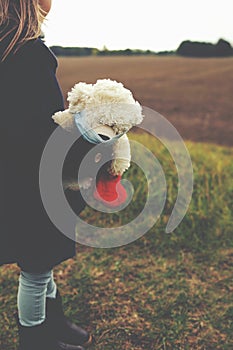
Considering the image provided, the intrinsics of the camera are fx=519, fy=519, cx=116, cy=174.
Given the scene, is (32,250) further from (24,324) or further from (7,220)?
(24,324)

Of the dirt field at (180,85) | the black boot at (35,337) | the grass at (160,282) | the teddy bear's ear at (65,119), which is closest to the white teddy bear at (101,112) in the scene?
the teddy bear's ear at (65,119)

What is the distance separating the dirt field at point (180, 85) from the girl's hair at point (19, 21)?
6.20 m

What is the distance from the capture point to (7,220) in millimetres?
1642

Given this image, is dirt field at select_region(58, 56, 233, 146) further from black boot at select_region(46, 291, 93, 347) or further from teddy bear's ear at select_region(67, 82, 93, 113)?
teddy bear's ear at select_region(67, 82, 93, 113)

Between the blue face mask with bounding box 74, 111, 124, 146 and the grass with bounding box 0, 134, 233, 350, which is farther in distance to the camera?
the grass with bounding box 0, 134, 233, 350

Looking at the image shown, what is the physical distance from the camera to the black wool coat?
59.5 inches

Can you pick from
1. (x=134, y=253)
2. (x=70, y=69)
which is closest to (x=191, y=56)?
(x=70, y=69)

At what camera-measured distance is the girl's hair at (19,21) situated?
151 cm

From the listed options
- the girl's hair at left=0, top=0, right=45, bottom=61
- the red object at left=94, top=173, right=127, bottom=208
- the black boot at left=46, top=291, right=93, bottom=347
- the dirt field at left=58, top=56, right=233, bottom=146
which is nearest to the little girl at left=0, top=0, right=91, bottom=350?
the girl's hair at left=0, top=0, right=45, bottom=61

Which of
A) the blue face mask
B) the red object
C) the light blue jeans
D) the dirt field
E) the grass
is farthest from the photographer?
the dirt field

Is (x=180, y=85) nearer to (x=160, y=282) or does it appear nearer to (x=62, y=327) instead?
(x=160, y=282)

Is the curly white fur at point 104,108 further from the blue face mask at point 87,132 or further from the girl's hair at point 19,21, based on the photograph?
the girl's hair at point 19,21

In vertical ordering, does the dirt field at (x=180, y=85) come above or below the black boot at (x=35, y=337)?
below

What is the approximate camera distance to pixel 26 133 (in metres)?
1.53
